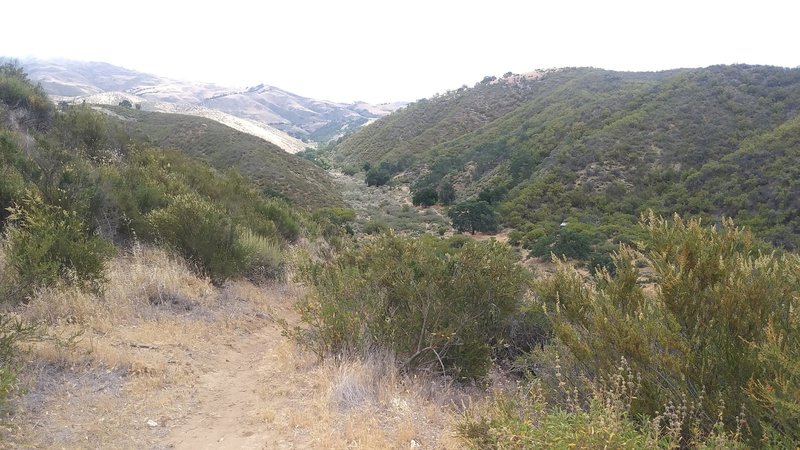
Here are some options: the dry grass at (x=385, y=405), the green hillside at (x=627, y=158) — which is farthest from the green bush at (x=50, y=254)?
the green hillside at (x=627, y=158)

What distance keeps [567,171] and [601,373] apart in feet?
127

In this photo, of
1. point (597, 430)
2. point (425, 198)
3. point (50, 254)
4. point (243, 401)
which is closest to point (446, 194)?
point (425, 198)

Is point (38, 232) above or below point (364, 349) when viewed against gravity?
above

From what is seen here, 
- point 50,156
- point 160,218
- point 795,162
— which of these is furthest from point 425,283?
point 795,162

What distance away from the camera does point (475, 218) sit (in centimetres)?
3241

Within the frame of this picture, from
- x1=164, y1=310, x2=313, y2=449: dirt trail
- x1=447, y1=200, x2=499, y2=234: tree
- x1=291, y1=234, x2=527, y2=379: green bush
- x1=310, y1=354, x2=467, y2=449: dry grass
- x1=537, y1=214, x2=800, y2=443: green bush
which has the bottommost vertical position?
x1=447, y1=200, x2=499, y2=234: tree

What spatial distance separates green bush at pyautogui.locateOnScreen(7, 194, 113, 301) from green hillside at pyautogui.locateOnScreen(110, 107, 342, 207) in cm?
2797

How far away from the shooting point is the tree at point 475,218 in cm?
3216

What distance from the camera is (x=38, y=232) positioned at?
5824 mm

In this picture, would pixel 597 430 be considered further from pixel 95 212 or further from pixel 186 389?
pixel 95 212

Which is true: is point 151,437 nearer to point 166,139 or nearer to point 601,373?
point 601,373

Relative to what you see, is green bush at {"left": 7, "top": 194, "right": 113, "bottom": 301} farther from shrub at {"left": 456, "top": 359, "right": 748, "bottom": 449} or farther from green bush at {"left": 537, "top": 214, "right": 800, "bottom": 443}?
green bush at {"left": 537, "top": 214, "right": 800, "bottom": 443}

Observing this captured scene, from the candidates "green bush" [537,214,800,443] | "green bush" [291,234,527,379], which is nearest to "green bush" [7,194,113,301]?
"green bush" [291,234,527,379]

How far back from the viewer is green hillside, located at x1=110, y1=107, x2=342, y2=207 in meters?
38.1
